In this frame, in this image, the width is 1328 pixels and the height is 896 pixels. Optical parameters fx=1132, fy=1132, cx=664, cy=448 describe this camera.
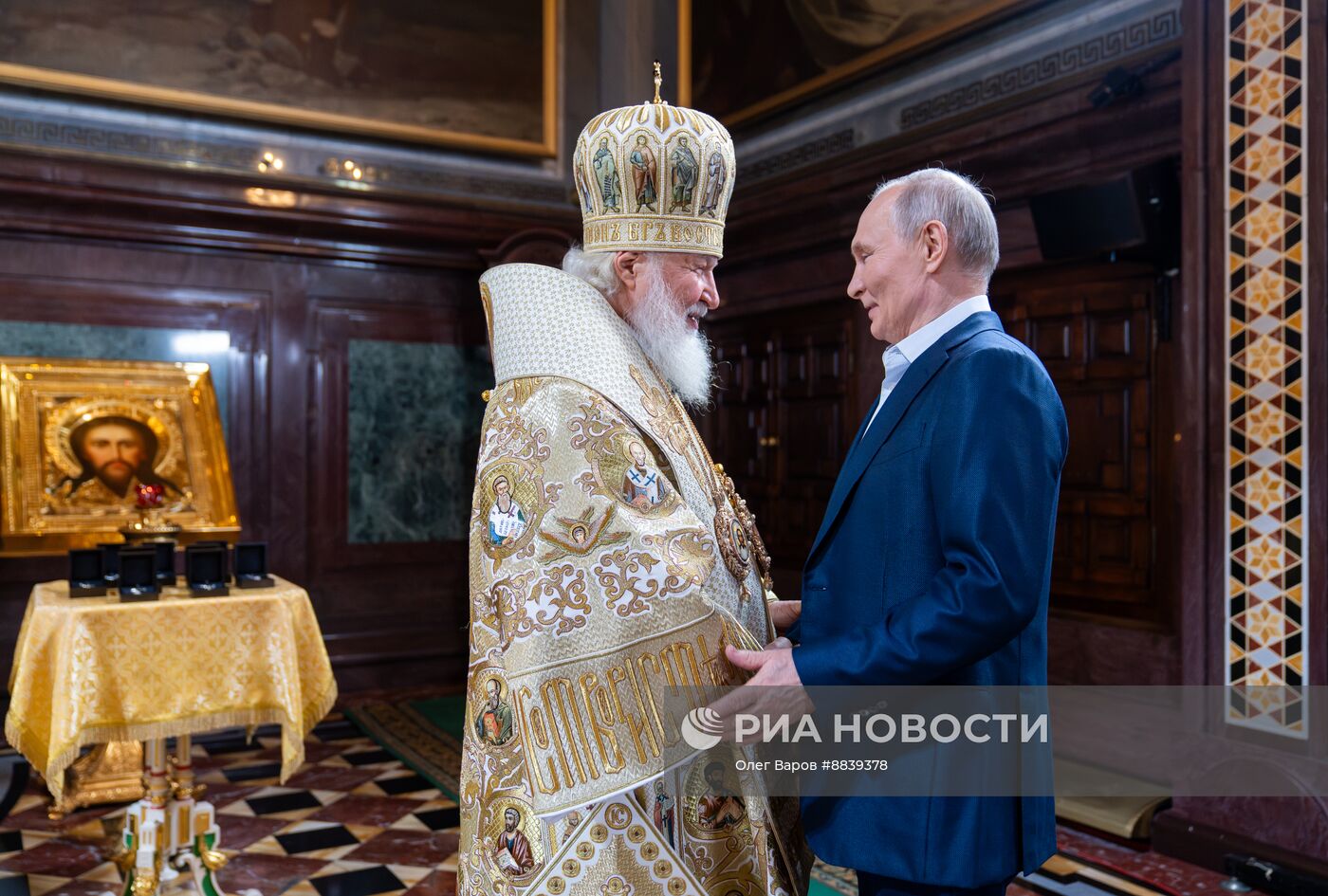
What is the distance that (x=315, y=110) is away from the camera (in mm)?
7113

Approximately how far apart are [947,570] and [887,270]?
498 millimetres

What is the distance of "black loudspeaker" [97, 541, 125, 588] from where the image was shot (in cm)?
401

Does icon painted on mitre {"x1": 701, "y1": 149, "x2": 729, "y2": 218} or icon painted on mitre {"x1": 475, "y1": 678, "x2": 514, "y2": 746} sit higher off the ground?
icon painted on mitre {"x1": 701, "y1": 149, "x2": 729, "y2": 218}

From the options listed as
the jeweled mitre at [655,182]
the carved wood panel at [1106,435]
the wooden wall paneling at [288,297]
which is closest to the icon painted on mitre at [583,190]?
the jeweled mitre at [655,182]

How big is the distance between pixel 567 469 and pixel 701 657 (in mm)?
369

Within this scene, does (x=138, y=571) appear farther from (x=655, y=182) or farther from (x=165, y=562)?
(x=655, y=182)

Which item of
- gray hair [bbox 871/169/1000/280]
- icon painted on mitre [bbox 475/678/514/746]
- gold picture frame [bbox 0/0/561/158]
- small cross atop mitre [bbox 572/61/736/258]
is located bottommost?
icon painted on mitre [bbox 475/678/514/746]

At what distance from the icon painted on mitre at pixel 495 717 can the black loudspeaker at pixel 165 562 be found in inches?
99.8

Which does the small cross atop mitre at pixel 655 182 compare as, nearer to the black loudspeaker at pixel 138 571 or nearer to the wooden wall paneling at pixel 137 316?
A: the black loudspeaker at pixel 138 571

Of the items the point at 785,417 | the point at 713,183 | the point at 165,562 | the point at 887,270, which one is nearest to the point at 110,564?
the point at 165,562

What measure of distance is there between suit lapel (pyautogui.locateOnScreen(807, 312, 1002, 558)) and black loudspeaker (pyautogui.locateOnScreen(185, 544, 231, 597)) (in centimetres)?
285

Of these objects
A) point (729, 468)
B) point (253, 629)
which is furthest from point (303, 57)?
point (253, 629)

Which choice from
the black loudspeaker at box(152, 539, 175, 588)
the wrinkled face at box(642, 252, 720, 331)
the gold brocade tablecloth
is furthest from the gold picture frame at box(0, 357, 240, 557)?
the wrinkled face at box(642, 252, 720, 331)

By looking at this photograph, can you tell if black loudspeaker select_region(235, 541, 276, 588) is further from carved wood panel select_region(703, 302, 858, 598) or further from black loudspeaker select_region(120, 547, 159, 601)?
carved wood panel select_region(703, 302, 858, 598)
